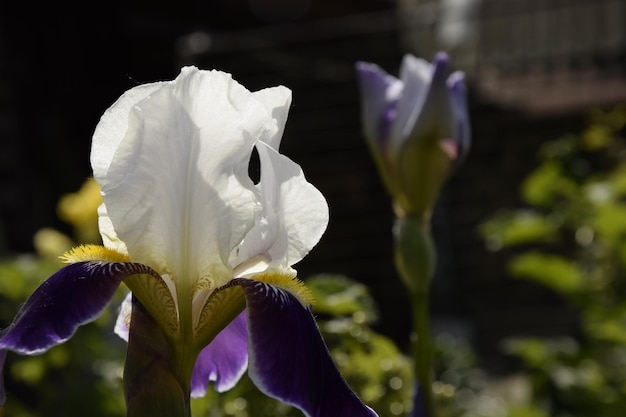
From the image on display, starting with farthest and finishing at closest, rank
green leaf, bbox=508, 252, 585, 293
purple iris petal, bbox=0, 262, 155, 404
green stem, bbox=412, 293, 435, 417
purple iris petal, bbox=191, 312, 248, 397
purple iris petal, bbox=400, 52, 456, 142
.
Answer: green leaf, bbox=508, 252, 585, 293
purple iris petal, bbox=400, 52, 456, 142
green stem, bbox=412, 293, 435, 417
purple iris petal, bbox=191, 312, 248, 397
purple iris petal, bbox=0, 262, 155, 404

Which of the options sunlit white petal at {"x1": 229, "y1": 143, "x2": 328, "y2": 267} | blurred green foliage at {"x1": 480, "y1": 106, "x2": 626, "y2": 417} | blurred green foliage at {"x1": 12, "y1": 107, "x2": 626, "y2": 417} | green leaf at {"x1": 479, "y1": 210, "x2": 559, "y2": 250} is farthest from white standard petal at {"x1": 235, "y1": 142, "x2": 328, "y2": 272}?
green leaf at {"x1": 479, "y1": 210, "x2": 559, "y2": 250}

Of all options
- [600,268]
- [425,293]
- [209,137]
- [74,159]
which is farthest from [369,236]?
[209,137]

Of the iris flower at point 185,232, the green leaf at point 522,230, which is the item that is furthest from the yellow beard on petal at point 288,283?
the green leaf at point 522,230

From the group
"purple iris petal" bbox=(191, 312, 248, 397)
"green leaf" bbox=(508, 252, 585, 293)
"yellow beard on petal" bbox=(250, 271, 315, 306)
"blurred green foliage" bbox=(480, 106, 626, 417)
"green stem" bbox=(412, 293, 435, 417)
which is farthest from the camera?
"green leaf" bbox=(508, 252, 585, 293)

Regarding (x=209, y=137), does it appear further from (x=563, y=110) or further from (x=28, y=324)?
(x=563, y=110)

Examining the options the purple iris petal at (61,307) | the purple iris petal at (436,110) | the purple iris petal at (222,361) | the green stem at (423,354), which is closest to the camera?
the purple iris petal at (61,307)

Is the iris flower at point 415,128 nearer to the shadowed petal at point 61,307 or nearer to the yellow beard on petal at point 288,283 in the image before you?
the yellow beard on petal at point 288,283

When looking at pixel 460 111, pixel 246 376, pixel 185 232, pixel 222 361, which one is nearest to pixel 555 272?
pixel 460 111

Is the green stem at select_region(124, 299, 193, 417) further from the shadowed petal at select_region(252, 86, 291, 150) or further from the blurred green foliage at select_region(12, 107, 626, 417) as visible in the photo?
the blurred green foliage at select_region(12, 107, 626, 417)
